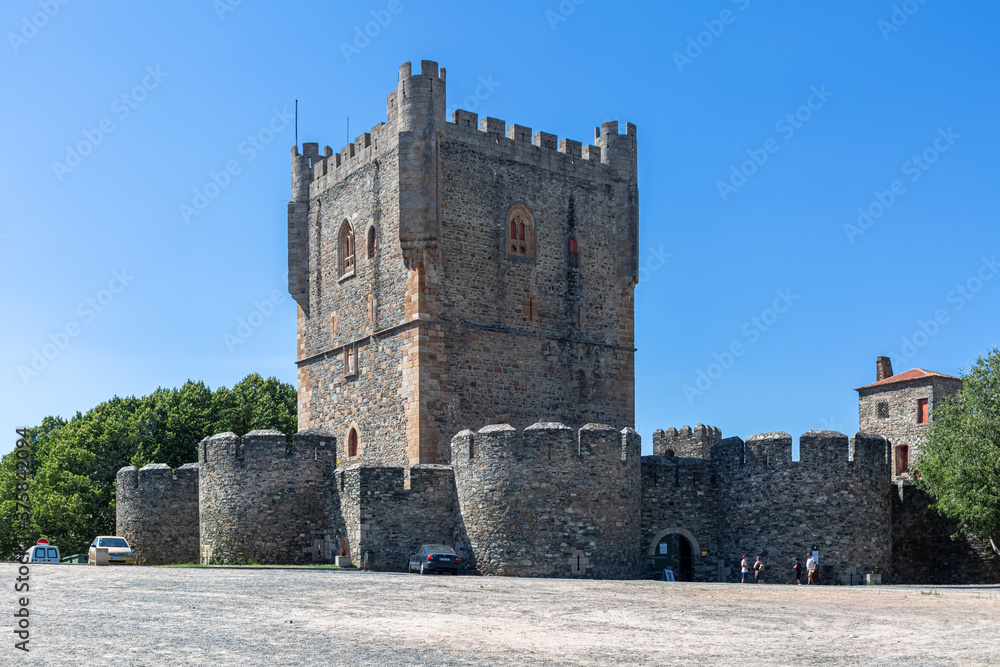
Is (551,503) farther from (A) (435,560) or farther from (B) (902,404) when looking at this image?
(B) (902,404)

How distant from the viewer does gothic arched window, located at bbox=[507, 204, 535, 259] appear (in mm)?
38022

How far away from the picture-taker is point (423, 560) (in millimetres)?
29062

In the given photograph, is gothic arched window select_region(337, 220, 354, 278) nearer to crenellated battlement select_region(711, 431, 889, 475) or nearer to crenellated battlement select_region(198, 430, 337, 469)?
crenellated battlement select_region(198, 430, 337, 469)

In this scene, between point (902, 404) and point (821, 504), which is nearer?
point (821, 504)

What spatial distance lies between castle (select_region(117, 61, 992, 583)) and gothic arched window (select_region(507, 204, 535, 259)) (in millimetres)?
56

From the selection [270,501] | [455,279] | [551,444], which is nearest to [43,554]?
[270,501]

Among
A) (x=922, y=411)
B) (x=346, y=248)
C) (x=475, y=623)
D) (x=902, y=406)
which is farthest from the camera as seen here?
(x=902, y=406)

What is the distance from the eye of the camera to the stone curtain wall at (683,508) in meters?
32.6

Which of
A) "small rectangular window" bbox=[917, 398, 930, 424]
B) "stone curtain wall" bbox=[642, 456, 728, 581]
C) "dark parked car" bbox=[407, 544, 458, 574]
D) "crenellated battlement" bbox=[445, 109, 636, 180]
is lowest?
"dark parked car" bbox=[407, 544, 458, 574]

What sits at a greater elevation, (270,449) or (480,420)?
(480,420)

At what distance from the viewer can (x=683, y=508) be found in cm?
3288

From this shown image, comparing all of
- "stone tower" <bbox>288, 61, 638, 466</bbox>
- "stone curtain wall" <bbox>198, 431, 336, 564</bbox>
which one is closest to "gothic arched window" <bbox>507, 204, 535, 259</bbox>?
"stone tower" <bbox>288, 61, 638, 466</bbox>

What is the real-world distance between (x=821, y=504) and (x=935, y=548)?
4227 mm

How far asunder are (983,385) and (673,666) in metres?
23.0
